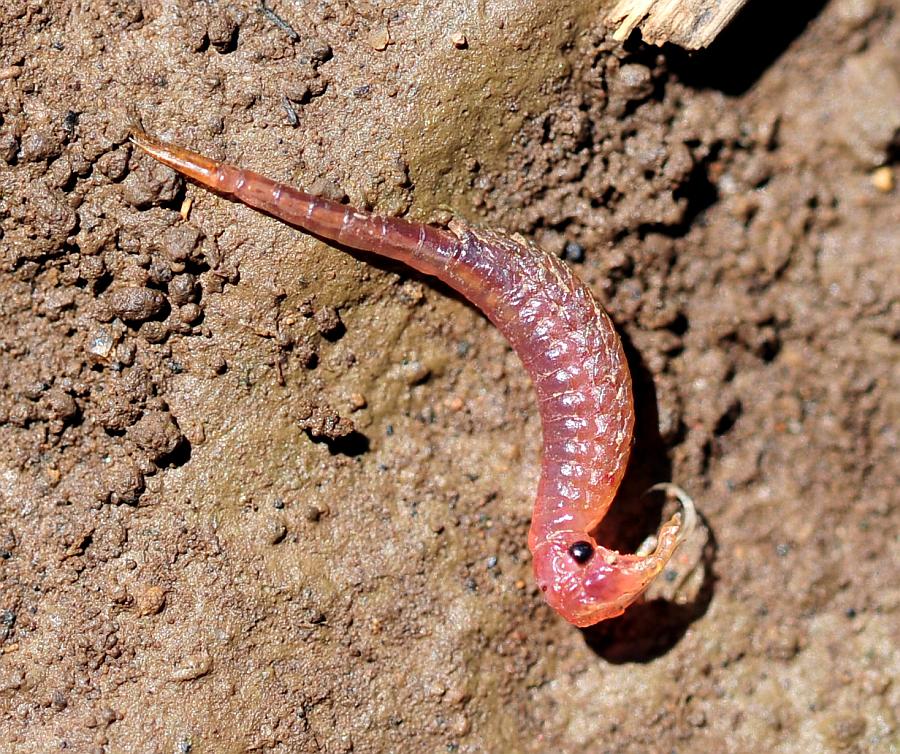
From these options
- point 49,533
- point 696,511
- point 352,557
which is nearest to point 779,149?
point 696,511

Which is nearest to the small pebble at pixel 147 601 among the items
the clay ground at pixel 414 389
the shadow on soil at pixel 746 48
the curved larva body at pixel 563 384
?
the clay ground at pixel 414 389

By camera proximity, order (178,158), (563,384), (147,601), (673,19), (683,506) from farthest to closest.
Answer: (683,506)
(673,19)
(563,384)
(147,601)
(178,158)

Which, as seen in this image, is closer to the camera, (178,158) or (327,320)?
(178,158)

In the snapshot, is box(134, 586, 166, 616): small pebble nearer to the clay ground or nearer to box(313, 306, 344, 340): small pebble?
the clay ground

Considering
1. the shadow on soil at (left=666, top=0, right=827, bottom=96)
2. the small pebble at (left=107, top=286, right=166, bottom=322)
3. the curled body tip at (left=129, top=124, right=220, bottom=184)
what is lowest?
the small pebble at (left=107, top=286, right=166, bottom=322)

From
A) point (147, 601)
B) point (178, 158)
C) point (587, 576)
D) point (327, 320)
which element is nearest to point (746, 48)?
point (327, 320)

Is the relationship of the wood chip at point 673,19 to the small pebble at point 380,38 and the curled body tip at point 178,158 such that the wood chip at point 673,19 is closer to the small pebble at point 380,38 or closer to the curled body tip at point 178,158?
the small pebble at point 380,38

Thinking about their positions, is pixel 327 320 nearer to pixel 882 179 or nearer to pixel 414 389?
pixel 414 389

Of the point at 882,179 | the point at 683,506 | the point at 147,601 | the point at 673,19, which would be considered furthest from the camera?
the point at 882,179

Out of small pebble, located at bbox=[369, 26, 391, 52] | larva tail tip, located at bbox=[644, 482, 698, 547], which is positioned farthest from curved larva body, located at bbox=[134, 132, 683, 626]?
small pebble, located at bbox=[369, 26, 391, 52]
